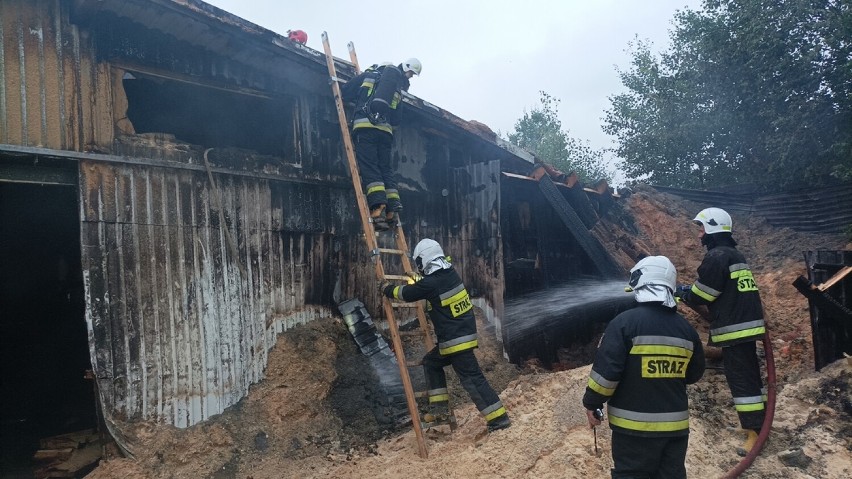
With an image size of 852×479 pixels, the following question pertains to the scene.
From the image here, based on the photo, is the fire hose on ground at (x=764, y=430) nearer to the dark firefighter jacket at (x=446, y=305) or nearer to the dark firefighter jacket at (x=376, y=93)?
the dark firefighter jacket at (x=446, y=305)

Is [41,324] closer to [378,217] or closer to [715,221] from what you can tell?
[378,217]

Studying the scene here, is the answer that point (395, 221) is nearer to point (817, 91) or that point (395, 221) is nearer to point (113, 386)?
point (113, 386)

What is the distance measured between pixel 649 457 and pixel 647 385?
46 centimetres

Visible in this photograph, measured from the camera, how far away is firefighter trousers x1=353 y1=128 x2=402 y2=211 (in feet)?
20.0

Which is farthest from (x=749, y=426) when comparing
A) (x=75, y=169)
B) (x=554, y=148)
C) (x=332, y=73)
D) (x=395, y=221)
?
(x=554, y=148)

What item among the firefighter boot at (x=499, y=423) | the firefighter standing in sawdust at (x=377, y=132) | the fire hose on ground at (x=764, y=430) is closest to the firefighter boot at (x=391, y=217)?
the firefighter standing in sawdust at (x=377, y=132)

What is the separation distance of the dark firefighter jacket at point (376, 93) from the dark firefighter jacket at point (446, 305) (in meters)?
2.06

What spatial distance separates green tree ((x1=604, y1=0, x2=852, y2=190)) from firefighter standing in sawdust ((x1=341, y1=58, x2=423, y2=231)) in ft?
35.0

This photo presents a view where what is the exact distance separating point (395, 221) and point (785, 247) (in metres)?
8.98

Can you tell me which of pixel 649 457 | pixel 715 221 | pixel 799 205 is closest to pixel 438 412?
pixel 649 457

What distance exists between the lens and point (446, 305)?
17.5ft

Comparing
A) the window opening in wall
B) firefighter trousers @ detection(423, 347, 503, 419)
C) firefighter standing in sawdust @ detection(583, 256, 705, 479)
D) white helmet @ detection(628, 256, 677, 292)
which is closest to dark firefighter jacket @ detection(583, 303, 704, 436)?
firefighter standing in sawdust @ detection(583, 256, 705, 479)

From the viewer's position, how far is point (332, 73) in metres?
6.27

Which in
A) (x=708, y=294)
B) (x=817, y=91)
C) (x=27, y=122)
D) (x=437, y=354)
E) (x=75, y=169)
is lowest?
(x=437, y=354)
